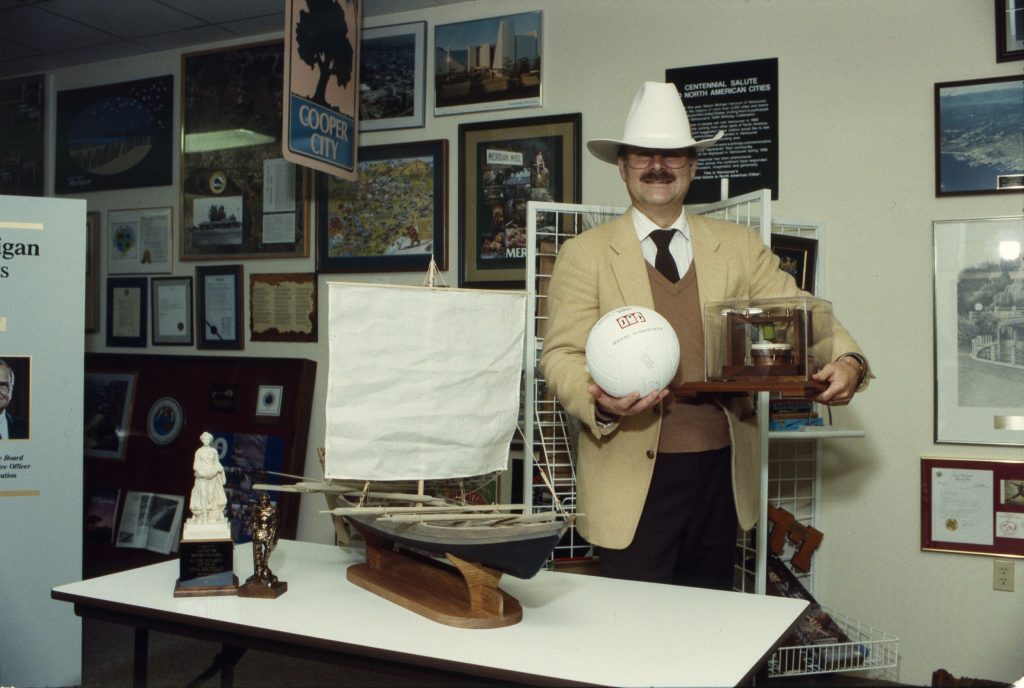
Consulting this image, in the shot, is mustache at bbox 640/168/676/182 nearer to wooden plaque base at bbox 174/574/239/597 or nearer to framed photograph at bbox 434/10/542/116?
wooden plaque base at bbox 174/574/239/597

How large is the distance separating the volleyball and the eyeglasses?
1.90ft

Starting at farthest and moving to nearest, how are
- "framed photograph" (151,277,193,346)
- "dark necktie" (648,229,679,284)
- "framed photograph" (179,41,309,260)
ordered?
"framed photograph" (151,277,193,346)
"framed photograph" (179,41,309,260)
"dark necktie" (648,229,679,284)

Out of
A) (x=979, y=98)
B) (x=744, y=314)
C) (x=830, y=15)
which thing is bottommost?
(x=744, y=314)

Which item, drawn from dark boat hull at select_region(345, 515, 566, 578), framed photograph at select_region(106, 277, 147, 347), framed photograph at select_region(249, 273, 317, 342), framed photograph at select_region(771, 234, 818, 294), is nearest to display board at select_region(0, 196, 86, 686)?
framed photograph at select_region(249, 273, 317, 342)

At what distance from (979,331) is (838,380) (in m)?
1.56

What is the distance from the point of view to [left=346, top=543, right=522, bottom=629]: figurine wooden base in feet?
5.81

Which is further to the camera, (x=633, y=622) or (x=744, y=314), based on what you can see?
(x=744, y=314)

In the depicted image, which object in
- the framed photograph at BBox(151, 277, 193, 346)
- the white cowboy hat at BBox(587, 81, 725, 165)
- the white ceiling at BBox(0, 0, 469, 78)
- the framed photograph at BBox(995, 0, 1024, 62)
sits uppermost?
the white ceiling at BBox(0, 0, 469, 78)

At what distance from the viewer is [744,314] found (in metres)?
2.15

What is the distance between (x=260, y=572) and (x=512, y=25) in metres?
2.80

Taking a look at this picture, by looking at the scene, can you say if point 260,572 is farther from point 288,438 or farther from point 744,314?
point 288,438

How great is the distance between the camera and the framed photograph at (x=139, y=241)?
4.87m

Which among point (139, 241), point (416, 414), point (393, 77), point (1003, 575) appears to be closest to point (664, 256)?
point (416, 414)

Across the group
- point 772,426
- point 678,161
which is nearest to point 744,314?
point 678,161
